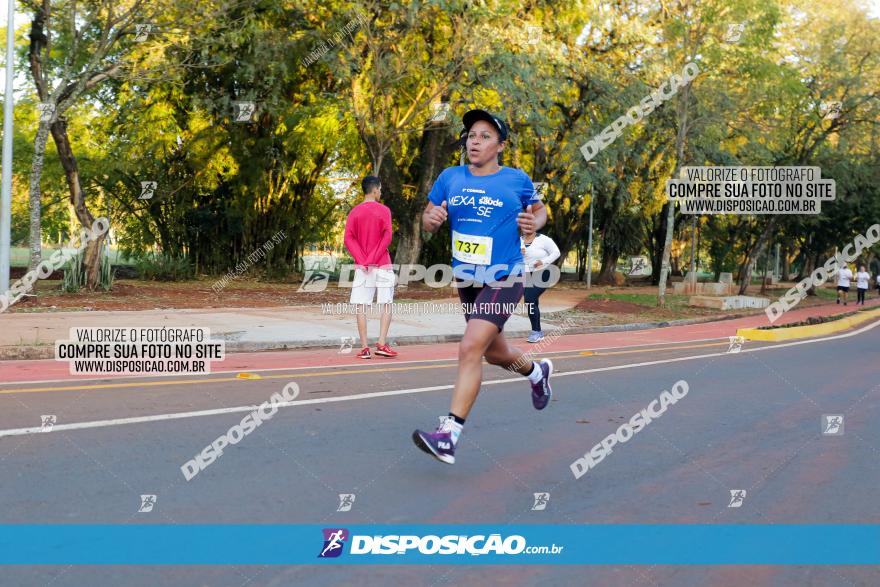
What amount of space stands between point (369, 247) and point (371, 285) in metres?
0.49

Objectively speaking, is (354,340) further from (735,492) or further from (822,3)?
(822,3)

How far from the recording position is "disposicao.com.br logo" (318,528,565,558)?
3900 mm

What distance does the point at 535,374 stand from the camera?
6.52 m

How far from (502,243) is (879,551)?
2.72 metres

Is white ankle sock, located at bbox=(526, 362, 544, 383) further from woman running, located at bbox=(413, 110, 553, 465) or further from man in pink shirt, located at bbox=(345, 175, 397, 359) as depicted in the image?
man in pink shirt, located at bbox=(345, 175, 397, 359)

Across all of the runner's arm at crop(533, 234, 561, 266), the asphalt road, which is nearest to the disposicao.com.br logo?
the asphalt road

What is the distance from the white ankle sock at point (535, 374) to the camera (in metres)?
6.50

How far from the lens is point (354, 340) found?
12336mm

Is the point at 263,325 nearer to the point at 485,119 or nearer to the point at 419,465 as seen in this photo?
the point at 419,465

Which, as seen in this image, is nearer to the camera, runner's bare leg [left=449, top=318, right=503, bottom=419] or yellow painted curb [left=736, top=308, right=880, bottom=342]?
runner's bare leg [left=449, top=318, right=503, bottom=419]

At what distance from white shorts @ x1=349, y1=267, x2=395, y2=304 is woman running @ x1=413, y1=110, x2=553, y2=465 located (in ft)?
15.4

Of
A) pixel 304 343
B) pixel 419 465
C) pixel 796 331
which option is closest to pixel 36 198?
pixel 304 343

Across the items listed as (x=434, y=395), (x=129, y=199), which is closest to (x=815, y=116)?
(x=129, y=199)

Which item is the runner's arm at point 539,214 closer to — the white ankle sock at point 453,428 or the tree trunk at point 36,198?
the white ankle sock at point 453,428
